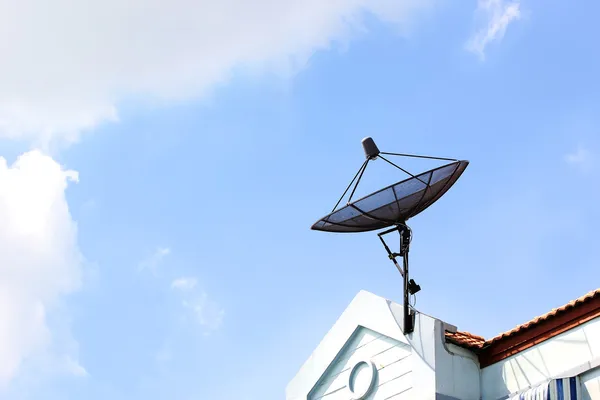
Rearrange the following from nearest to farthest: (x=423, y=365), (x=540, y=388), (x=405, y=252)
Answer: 1. (x=540, y=388)
2. (x=423, y=365)
3. (x=405, y=252)

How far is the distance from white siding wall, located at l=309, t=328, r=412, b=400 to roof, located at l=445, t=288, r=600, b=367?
1228 millimetres

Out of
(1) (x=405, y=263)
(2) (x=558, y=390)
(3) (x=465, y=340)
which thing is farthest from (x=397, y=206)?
(2) (x=558, y=390)

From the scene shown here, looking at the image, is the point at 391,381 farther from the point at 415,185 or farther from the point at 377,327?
the point at 415,185

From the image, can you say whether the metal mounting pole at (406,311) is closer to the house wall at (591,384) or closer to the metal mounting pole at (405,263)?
the metal mounting pole at (405,263)

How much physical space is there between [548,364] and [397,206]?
194 inches

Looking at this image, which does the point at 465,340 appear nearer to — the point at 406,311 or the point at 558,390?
the point at 406,311

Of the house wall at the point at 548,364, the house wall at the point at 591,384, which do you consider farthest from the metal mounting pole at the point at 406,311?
the house wall at the point at 591,384

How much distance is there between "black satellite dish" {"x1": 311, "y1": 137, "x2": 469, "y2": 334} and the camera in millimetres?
22609

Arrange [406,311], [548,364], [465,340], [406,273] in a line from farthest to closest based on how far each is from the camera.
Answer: [406,273]
[406,311]
[465,340]
[548,364]

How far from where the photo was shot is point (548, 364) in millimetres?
20656

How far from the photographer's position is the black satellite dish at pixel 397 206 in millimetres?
22609

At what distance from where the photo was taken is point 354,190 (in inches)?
945

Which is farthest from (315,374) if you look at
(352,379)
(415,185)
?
(415,185)

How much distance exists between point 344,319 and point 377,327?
1.26 m
